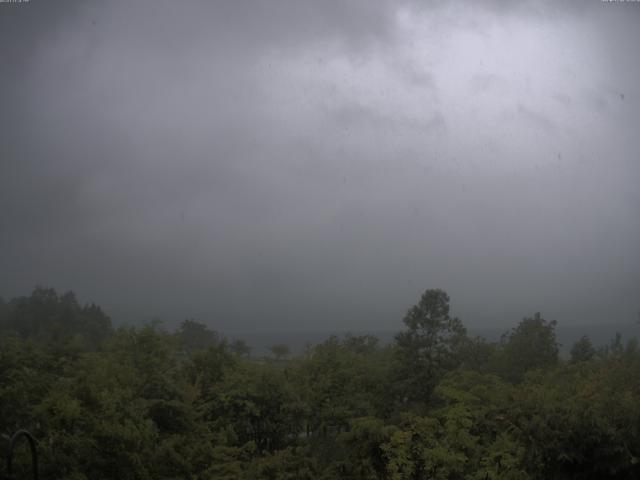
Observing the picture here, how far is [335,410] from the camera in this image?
27391mm

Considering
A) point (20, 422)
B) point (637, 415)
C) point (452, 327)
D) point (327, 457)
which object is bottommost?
point (327, 457)

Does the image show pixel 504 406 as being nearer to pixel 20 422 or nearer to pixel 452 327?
pixel 452 327

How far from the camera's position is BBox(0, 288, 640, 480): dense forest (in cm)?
1301

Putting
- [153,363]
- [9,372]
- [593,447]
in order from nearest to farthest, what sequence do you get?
[593,447], [9,372], [153,363]

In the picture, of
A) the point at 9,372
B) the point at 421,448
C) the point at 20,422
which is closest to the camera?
the point at 20,422

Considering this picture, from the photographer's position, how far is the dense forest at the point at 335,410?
13008 millimetres

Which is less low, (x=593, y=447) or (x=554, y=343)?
(x=554, y=343)

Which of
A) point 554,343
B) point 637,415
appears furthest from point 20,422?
point 554,343

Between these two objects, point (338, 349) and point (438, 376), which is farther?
point (338, 349)

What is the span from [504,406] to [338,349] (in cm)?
1585

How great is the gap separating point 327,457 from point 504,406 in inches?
295

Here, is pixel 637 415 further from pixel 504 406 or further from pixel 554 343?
pixel 554 343

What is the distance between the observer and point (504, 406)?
19547mm

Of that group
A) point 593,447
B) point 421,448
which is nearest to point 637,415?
point 593,447
